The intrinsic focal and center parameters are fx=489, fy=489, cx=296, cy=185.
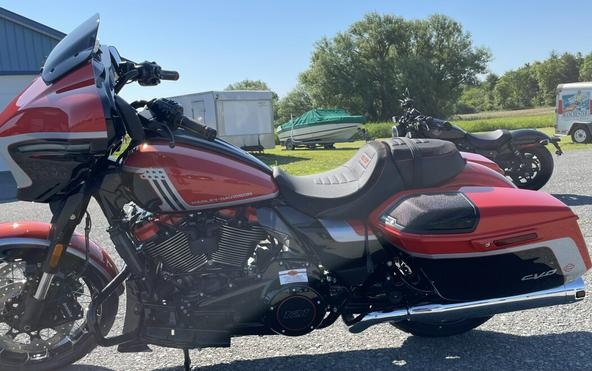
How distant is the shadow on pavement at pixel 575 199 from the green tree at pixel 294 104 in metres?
47.6

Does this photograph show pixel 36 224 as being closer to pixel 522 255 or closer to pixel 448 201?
pixel 448 201

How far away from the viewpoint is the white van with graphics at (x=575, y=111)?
18438 millimetres

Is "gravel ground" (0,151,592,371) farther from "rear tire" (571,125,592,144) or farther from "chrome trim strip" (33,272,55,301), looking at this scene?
"rear tire" (571,125,592,144)

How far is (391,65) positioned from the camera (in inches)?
1981

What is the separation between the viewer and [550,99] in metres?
80.9

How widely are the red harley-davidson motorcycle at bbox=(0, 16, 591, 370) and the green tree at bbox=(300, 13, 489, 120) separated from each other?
157 feet

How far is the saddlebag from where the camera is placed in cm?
257

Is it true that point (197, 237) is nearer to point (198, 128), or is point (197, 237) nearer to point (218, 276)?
point (218, 276)

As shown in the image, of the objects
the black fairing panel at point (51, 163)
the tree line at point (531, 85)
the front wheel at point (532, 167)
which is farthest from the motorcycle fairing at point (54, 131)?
the tree line at point (531, 85)

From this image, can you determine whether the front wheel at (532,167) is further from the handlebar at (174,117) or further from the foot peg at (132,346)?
the foot peg at (132,346)

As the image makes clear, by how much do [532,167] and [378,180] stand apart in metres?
6.49

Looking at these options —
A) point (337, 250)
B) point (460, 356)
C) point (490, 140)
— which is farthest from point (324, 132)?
point (337, 250)

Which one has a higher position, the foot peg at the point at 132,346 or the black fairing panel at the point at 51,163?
the black fairing panel at the point at 51,163

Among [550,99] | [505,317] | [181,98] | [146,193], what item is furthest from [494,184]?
[550,99]
